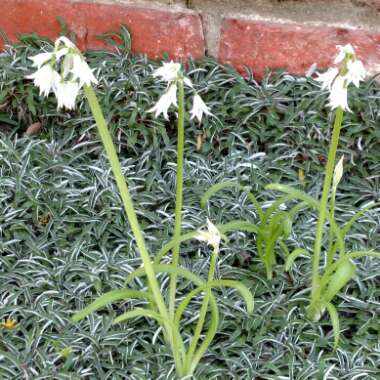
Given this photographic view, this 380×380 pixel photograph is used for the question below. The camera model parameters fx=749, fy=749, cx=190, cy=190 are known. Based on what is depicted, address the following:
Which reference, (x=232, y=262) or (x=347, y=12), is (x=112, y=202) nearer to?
(x=232, y=262)

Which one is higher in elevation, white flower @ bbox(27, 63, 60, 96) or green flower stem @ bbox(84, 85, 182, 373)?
white flower @ bbox(27, 63, 60, 96)

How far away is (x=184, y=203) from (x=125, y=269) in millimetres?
248

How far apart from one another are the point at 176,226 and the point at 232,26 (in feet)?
2.78

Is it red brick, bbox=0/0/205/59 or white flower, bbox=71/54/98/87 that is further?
red brick, bbox=0/0/205/59

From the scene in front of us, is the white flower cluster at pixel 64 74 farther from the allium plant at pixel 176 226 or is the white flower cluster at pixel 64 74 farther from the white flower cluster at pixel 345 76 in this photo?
the white flower cluster at pixel 345 76

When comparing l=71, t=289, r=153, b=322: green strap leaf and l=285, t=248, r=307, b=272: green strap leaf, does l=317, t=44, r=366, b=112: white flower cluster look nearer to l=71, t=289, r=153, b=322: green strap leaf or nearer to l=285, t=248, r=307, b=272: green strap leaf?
l=285, t=248, r=307, b=272: green strap leaf

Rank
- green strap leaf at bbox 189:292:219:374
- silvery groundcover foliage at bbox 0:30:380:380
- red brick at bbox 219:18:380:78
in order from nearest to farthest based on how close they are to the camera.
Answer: green strap leaf at bbox 189:292:219:374, silvery groundcover foliage at bbox 0:30:380:380, red brick at bbox 219:18:380:78

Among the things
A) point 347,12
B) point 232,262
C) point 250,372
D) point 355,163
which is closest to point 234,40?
point 347,12

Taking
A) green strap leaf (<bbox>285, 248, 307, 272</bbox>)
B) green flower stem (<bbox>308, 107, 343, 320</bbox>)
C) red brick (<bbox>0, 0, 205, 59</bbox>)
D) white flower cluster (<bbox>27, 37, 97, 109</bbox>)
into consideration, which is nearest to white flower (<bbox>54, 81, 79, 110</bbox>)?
white flower cluster (<bbox>27, 37, 97, 109</bbox>)

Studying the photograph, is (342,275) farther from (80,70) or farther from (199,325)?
(80,70)

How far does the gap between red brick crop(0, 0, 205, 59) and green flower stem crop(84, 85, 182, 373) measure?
78 cm

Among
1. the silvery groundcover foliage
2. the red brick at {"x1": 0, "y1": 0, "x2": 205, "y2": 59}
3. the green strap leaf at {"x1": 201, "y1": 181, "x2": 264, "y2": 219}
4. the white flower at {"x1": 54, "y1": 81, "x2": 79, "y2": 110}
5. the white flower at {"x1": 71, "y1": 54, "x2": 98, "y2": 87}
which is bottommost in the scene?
the silvery groundcover foliage

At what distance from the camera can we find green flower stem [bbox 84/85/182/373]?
116 cm

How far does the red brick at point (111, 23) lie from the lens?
6.63 ft
